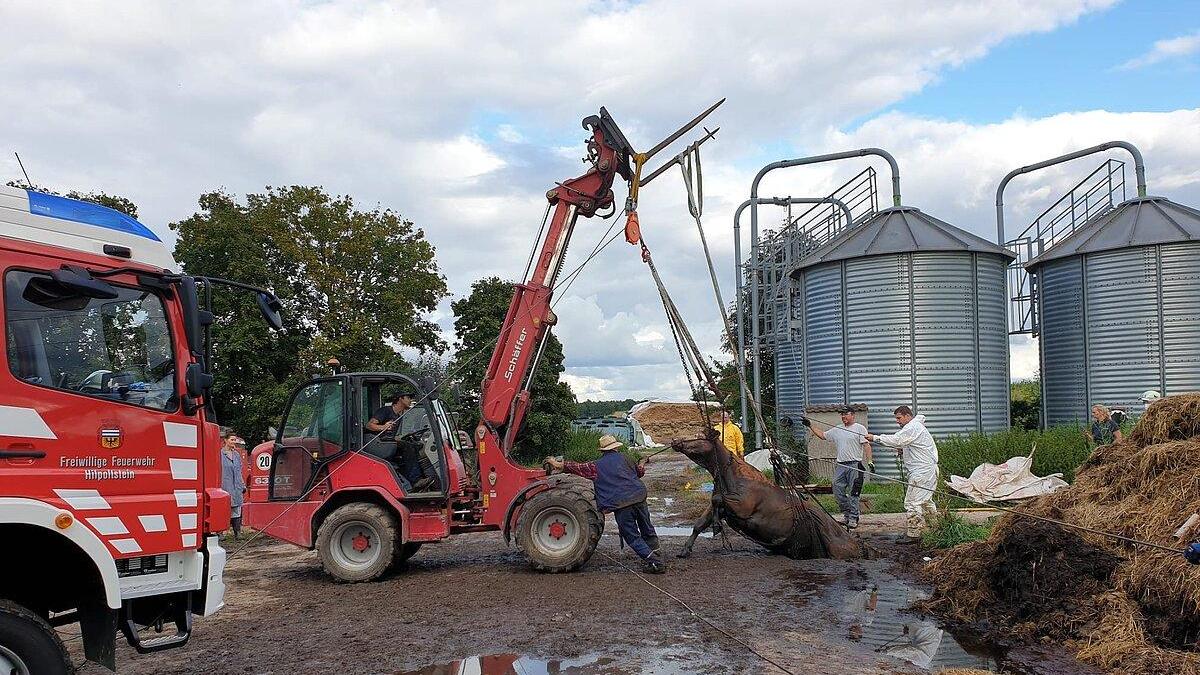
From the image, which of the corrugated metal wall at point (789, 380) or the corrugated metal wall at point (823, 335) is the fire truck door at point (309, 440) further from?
the corrugated metal wall at point (789, 380)

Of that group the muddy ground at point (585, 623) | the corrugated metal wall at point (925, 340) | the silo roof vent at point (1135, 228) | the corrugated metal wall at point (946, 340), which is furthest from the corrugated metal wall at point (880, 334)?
the muddy ground at point (585, 623)

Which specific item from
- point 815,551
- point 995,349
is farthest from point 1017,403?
point 815,551

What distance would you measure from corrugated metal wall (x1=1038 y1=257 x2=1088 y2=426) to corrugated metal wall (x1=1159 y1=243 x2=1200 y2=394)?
64.7 inches

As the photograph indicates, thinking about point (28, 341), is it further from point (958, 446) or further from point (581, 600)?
point (958, 446)

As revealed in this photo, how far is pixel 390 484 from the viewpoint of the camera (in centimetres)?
1019

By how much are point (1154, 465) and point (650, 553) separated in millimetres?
5261

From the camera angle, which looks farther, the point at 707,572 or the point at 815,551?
A: the point at 815,551

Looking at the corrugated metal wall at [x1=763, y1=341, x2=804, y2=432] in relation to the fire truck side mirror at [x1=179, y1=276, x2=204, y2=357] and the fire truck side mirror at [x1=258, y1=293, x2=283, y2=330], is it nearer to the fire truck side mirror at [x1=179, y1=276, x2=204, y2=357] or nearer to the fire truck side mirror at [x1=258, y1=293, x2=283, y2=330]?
the fire truck side mirror at [x1=258, y1=293, x2=283, y2=330]

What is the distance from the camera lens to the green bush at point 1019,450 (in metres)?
16.0

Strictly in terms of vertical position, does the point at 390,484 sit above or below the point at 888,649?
above

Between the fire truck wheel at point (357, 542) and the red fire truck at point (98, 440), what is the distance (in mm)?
4265

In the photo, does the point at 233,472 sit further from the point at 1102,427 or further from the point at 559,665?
the point at 1102,427

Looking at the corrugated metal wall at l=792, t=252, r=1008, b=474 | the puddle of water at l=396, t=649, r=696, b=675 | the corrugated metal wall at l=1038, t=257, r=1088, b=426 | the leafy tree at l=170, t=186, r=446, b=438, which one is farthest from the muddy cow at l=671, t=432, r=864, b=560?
the leafy tree at l=170, t=186, r=446, b=438

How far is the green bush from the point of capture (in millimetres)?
15953
